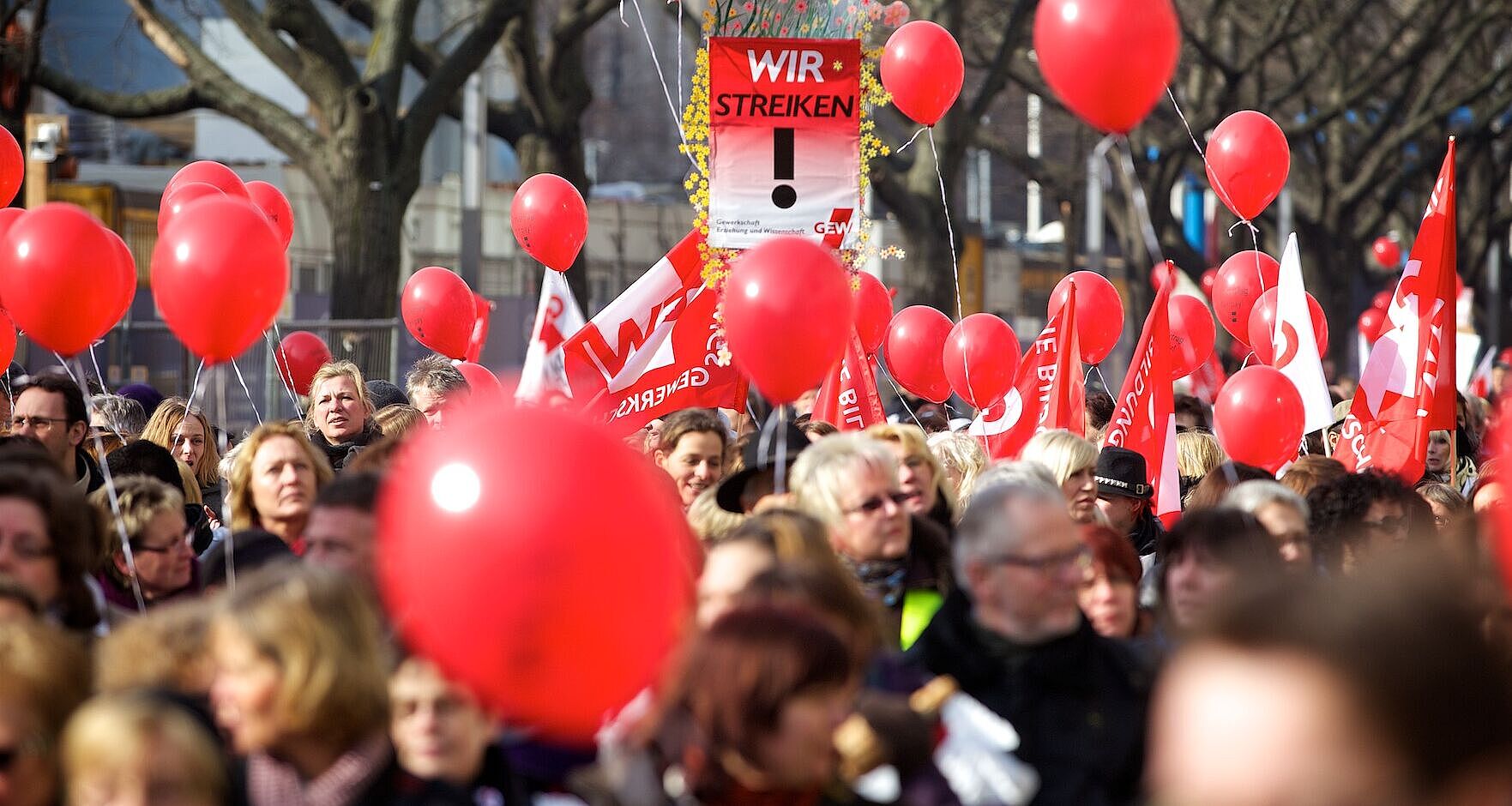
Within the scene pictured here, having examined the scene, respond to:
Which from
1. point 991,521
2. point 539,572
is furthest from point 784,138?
point 539,572

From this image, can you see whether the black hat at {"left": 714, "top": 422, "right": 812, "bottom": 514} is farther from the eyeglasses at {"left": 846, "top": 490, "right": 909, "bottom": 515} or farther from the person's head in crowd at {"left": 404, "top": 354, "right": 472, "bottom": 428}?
the person's head in crowd at {"left": 404, "top": 354, "right": 472, "bottom": 428}

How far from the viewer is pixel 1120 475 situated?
658cm

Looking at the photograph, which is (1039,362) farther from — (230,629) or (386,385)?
(230,629)

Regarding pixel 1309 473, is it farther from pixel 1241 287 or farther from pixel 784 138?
pixel 1241 287

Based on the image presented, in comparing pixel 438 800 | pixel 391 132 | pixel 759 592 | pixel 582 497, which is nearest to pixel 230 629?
pixel 438 800

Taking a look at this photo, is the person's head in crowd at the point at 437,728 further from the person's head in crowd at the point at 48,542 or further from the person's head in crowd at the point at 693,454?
the person's head in crowd at the point at 693,454

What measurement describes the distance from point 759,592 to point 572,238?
6645 mm

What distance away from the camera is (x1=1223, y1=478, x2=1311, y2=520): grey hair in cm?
477

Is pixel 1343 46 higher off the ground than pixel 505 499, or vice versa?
pixel 1343 46

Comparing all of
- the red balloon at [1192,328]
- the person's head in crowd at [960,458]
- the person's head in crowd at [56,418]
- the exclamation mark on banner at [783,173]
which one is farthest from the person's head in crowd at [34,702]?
the red balloon at [1192,328]

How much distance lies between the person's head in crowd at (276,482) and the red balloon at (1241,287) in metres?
6.78

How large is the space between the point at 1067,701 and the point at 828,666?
0.80m

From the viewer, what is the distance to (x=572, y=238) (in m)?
9.89

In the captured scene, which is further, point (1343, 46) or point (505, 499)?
point (1343, 46)
